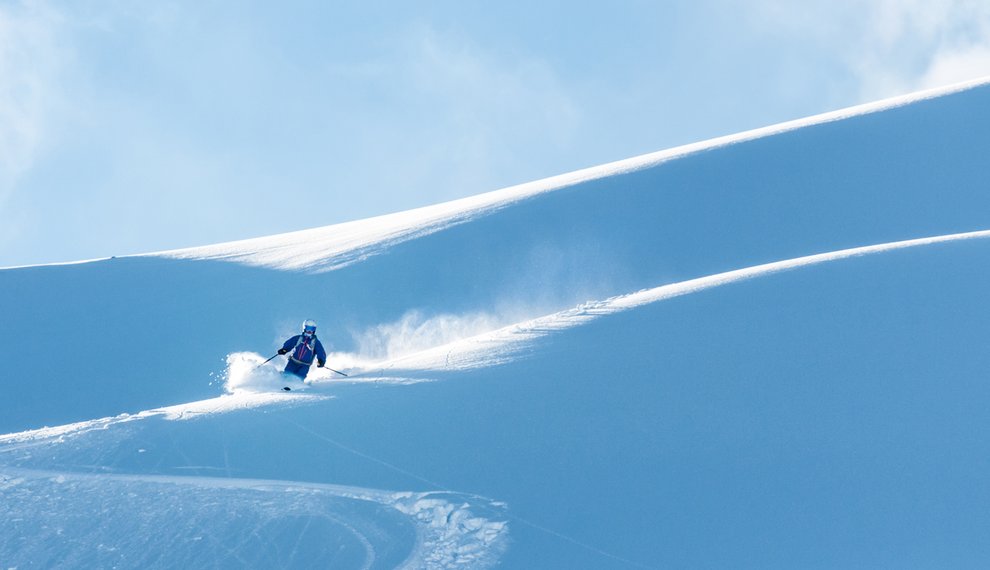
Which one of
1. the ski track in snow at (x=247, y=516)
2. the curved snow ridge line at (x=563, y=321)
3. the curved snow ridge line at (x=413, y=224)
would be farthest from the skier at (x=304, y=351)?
the curved snow ridge line at (x=413, y=224)

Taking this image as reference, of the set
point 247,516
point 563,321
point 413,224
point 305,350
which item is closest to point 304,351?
point 305,350

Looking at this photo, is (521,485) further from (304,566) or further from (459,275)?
(459,275)

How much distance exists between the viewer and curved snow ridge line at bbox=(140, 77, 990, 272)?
20828 mm

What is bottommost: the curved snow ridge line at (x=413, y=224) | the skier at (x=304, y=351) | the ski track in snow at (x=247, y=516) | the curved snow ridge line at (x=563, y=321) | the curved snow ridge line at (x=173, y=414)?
the ski track in snow at (x=247, y=516)

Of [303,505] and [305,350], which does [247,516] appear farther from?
[305,350]

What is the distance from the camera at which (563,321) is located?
42.7ft

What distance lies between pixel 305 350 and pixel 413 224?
28.0 feet

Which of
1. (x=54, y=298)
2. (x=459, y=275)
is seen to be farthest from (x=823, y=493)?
(x=54, y=298)

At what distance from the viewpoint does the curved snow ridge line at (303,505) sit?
8102 mm

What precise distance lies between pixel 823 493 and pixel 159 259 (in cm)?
1734

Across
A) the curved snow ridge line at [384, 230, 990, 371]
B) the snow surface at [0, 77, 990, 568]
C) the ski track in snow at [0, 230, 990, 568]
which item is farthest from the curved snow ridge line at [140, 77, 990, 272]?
the ski track in snow at [0, 230, 990, 568]

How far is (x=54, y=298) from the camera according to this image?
19.5 meters

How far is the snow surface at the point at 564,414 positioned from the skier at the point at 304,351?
45cm

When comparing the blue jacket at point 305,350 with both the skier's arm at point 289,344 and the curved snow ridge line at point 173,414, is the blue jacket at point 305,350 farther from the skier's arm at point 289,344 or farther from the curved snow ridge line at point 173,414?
the curved snow ridge line at point 173,414
